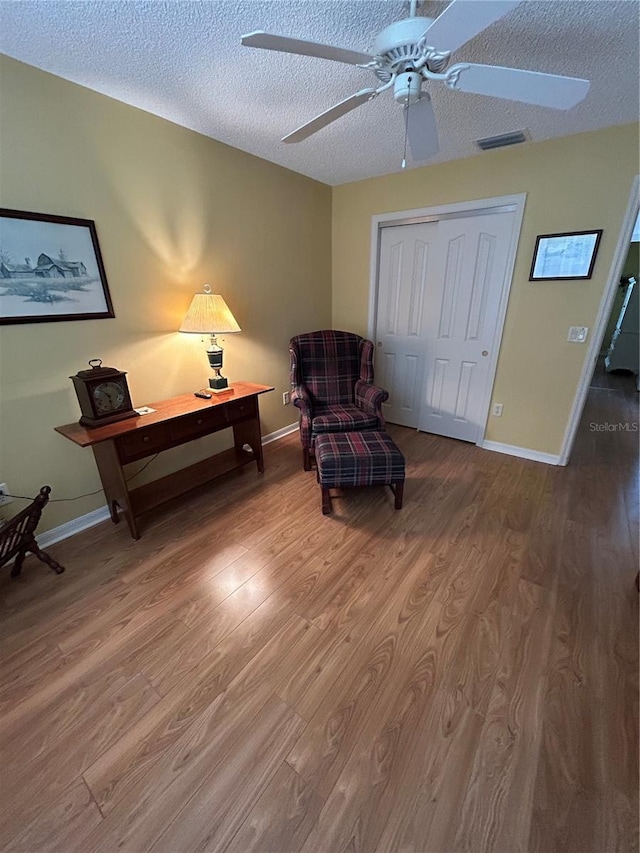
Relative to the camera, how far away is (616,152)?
2.14 metres

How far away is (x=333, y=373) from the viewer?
3027mm

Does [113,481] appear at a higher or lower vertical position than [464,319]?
lower

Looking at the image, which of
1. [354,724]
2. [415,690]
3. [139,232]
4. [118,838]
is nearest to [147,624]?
[118,838]

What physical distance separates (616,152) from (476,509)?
247 centimetres

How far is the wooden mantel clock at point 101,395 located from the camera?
1.82m

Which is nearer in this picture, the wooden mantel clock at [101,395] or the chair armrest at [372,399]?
the wooden mantel clock at [101,395]

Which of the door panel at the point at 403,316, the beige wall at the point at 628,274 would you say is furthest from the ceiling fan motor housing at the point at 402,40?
the beige wall at the point at 628,274

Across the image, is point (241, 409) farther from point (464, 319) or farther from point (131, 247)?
point (464, 319)

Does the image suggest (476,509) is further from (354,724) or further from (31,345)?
(31,345)

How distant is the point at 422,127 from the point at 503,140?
136 centimetres

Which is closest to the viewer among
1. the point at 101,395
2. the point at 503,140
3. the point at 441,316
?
the point at 101,395

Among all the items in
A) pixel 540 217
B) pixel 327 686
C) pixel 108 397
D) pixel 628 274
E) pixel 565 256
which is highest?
pixel 540 217

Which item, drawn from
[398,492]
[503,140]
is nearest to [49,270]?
[398,492]

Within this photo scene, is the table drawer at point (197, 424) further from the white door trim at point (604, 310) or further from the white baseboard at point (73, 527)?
the white door trim at point (604, 310)
